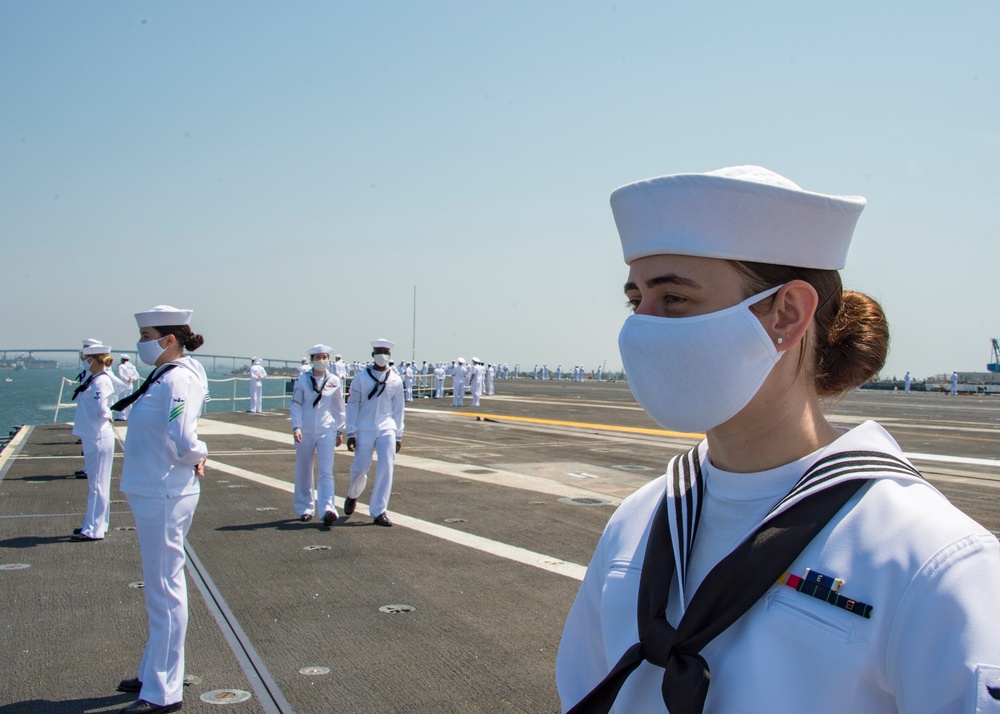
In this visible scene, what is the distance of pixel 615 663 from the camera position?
1.59 metres

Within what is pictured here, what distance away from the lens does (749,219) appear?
4.99ft

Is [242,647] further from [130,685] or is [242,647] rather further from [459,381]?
[459,381]

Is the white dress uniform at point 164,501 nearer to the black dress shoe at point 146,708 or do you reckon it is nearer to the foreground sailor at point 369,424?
the black dress shoe at point 146,708

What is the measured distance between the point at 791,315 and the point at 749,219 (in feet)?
0.68

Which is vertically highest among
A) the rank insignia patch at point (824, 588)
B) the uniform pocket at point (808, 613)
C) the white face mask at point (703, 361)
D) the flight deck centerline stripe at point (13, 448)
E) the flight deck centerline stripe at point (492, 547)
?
the white face mask at point (703, 361)

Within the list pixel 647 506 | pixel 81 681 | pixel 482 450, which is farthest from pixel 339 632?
pixel 482 450

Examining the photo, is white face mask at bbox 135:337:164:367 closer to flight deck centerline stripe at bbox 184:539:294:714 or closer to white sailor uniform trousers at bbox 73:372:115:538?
flight deck centerline stripe at bbox 184:539:294:714

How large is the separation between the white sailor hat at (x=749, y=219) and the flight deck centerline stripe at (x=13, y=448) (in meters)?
14.4

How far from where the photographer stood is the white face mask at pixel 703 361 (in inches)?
60.7

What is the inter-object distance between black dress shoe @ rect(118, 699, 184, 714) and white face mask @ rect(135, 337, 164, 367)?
2195 mm

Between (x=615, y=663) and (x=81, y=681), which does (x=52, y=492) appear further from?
(x=615, y=663)

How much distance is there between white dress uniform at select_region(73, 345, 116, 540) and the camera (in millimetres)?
8883

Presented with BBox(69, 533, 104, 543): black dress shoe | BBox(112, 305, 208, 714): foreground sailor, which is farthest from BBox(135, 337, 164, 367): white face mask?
BBox(69, 533, 104, 543): black dress shoe

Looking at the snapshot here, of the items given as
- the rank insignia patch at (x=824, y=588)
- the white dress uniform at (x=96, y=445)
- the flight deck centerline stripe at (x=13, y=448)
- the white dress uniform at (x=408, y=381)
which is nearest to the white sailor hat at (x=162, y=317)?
the white dress uniform at (x=96, y=445)
